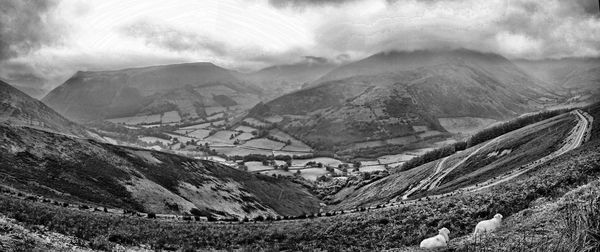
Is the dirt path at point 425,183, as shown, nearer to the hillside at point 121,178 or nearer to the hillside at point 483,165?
the hillside at point 483,165

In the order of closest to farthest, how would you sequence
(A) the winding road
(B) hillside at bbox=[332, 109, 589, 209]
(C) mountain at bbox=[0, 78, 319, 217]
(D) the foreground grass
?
(D) the foreground grass < (C) mountain at bbox=[0, 78, 319, 217] < (A) the winding road < (B) hillside at bbox=[332, 109, 589, 209]

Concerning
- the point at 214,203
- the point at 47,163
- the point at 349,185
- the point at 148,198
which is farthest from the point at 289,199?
the point at 47,163

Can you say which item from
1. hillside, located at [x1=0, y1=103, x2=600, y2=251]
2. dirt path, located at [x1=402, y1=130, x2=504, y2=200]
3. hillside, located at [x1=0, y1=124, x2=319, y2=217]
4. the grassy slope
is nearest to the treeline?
dirt path, located at [x1=402, y1=130, x2=504, y2=200]

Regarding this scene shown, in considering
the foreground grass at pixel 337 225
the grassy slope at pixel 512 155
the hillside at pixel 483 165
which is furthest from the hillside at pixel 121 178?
the grassy slope at pixel 512 155

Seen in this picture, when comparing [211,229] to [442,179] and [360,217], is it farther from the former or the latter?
[442,179]

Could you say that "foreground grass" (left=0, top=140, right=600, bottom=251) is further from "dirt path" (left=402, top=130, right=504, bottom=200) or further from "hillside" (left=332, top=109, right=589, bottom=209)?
"dirt path" (left=402, top=130, right=504, bottom=200)
